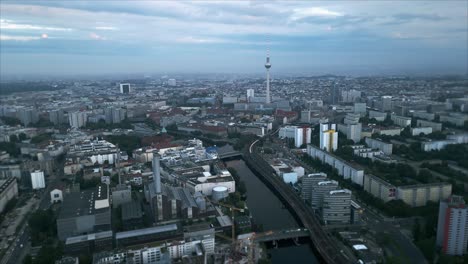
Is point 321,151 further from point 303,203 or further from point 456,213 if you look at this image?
point 456,213

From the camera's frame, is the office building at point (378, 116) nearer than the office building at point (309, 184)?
No

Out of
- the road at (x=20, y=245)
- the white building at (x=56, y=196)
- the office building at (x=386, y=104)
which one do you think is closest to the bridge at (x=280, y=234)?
the road at (x=20, y=245)

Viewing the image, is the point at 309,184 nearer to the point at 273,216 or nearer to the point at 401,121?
the point at 273,216

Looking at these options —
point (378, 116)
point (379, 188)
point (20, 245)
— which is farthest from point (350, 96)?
point (20, 245)

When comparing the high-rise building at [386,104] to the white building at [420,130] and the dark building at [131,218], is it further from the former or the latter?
the dark building at [131,218]

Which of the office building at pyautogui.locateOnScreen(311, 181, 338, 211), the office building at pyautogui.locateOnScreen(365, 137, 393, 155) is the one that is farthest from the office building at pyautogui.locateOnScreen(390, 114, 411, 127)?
the office building at pyautogui.locateOnScreen(311, 181, 338, 211)

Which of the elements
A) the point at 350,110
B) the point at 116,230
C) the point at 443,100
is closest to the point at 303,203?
the point at 116,230

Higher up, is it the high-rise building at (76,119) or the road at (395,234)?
the high-rise building at (76,119)

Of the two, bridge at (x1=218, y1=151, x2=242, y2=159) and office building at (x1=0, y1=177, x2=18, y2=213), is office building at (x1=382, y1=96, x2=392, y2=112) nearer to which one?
bridge at (x1=218, y1=151, x2=242, y2=159)
